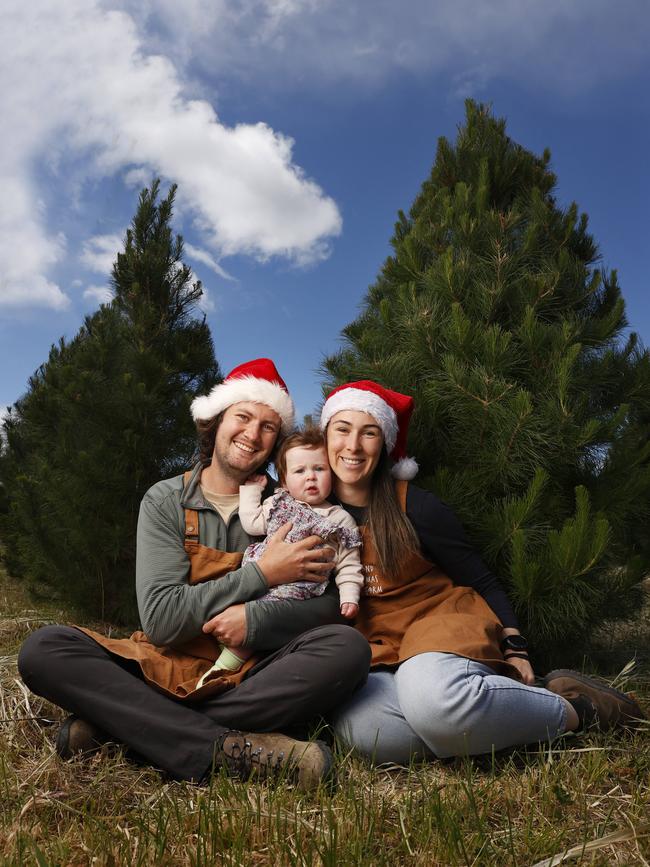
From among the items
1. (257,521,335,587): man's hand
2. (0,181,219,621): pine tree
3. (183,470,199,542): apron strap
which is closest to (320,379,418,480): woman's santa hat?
(257,521,335,587): man's hand

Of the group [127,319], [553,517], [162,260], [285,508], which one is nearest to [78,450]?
[127,319]

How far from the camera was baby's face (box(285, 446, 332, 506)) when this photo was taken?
2.94 m

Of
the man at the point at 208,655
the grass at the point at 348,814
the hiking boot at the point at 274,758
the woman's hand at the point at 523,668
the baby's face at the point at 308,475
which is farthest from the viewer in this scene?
the baby's face at the point at 308,475

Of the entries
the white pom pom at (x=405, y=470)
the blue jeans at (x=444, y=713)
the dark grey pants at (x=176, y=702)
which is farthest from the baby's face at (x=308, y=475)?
the blue jeans at (x=444, y=713)

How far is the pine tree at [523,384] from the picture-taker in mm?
3129

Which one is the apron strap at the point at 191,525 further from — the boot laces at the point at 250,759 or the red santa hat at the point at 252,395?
the boot laces at the point at 250,759

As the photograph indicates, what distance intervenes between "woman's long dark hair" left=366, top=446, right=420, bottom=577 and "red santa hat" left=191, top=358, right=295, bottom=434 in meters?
0.65

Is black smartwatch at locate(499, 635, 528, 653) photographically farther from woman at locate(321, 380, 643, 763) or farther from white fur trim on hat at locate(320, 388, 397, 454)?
white fur trim on hat at locate(320, 388, 397, 454)

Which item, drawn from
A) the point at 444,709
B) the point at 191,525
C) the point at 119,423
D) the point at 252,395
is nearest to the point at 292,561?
the point at 191,525

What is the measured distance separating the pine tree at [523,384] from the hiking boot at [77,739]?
1800 mm

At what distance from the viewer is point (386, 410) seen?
3.07 metres

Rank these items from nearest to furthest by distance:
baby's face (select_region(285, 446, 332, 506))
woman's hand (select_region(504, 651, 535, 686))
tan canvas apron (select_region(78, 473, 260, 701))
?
tan canvas apron (select_region(78, 473, 260, 701)), woman's hand (select_region(504, 651, 535, 686)), baby's face (select_region(285, 446, 332, 506))

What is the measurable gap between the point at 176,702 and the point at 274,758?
1.48 ft

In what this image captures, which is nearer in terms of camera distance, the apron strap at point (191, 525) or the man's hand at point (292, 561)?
the man's hand at point (292, 561)
